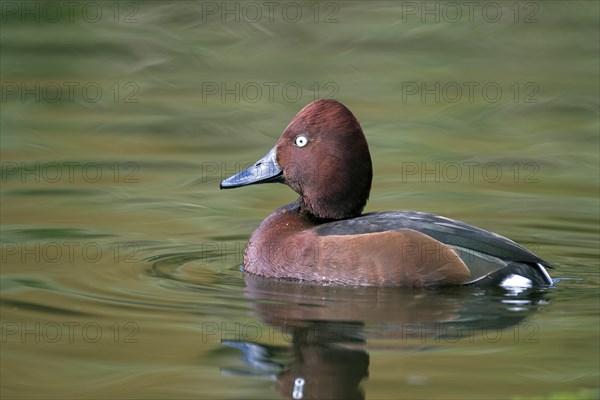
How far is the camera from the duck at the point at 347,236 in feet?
25.4

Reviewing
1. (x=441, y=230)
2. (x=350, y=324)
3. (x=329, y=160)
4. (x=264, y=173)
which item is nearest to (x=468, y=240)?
(x=441, y=230)

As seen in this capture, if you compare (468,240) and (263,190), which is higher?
(263,190)

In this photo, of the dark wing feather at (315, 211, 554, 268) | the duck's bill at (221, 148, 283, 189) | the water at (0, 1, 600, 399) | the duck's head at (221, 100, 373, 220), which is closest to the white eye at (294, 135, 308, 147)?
the duck's head at (221, 100, 373, 220)

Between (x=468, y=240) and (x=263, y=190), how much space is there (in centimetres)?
322

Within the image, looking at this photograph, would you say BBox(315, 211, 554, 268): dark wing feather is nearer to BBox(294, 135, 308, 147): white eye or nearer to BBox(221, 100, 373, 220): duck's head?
BBox(221, 100, 373, 220): duck's head

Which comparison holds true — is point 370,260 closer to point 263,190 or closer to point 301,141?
point 301,141

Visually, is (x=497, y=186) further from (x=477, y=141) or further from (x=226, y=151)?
(x=226, y=151)

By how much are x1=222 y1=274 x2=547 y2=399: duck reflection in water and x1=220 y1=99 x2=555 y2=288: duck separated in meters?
0.10

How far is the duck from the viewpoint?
775 cm

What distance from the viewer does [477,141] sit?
11.9 m

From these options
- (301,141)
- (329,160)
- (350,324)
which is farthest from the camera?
(301,141)

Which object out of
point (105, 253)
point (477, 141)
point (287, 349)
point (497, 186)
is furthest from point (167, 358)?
point (477, 141)

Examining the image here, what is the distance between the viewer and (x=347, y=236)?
7898mm

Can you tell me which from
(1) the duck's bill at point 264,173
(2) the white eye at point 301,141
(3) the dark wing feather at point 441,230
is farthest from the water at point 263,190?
(2) the white eye at point 301,141
